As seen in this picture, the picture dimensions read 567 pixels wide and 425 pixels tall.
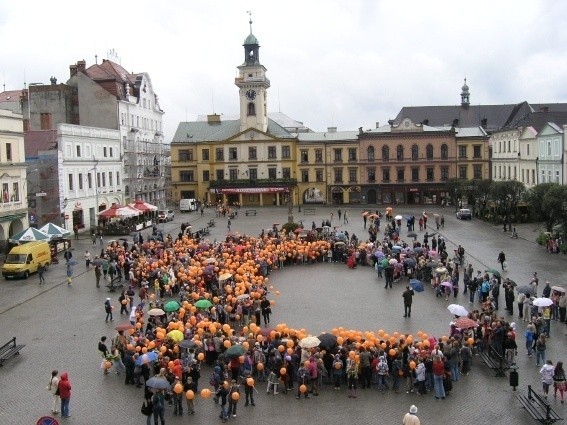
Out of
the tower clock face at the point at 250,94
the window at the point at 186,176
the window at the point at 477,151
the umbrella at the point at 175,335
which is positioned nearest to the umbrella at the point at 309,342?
the umbrella at the point at 175,335

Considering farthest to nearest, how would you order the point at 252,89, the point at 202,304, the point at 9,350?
the point at 252,89 → the point at 202,304 → the point at 9,350

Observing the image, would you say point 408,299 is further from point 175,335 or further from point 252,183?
point 252,183

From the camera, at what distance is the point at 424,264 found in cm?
3266

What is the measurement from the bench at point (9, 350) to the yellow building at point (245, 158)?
193ft

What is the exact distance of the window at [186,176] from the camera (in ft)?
279

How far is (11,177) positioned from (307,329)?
2876 centimetres

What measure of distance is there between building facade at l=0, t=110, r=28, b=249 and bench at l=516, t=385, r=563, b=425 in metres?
36.1

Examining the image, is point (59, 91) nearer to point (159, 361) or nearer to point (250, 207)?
point (250, 207)

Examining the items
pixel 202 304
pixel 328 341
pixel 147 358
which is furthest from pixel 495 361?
pixel 147 358

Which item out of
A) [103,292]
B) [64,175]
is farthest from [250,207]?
[103,292]

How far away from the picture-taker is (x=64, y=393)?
1720 cm

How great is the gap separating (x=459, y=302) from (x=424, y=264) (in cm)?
426

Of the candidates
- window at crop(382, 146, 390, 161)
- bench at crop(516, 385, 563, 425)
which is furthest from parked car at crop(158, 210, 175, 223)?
bench at crop(516, 385, 563, 425)

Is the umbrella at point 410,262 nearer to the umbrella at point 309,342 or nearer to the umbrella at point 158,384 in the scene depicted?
the umbrella at point 309,342
